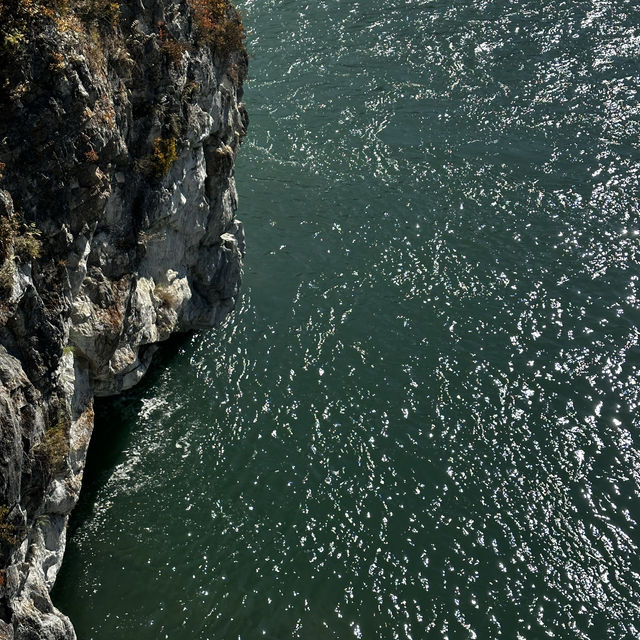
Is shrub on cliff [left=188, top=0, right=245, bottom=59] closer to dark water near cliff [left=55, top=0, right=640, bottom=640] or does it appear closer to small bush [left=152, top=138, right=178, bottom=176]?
small bush [left=152, top=138, right=178, bottom=176]

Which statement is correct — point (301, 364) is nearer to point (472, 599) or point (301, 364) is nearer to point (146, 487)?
point (146, 487)

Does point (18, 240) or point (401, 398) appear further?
point (401, 398)

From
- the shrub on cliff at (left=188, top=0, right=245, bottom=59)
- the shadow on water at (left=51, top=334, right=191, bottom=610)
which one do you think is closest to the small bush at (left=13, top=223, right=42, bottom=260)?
the shadow on water at (left=51, top=334, right=191, bottom=610)

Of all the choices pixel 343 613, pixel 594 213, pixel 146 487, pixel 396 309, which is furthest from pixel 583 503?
pixel 594 213

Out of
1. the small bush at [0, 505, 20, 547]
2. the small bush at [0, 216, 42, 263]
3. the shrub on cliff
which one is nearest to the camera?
the small bush at [0, 505, 20, 547]

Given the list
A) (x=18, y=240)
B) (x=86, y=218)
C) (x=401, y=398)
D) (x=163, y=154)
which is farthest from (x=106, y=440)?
(x=18, y=240)

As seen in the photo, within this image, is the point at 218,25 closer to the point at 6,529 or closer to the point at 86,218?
the point at 86,218
